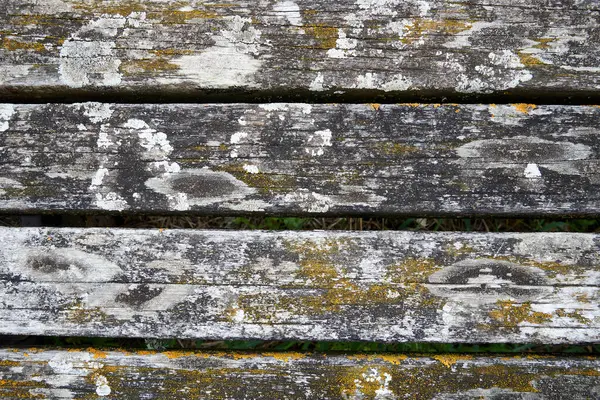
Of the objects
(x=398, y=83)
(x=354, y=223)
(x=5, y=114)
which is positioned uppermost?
(x=398, y=83)

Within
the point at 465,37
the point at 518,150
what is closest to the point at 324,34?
the point at 465,37

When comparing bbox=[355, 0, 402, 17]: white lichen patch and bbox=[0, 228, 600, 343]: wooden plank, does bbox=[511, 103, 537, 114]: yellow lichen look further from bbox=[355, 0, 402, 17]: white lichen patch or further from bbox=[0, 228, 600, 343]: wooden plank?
bbox=[355, 0, 402, 17]: white lichen patch

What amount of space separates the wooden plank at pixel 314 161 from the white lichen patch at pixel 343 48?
189mm

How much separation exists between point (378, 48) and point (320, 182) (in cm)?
52

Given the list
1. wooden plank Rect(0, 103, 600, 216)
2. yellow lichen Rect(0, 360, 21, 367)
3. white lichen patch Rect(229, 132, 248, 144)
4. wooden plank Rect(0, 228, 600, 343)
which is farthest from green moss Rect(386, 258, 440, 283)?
yellow lichen Rect(0, 360, 21, 367)

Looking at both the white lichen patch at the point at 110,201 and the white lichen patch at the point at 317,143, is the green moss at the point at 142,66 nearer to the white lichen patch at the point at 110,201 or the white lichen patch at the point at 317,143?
the white lichen patch at the point at 110,201

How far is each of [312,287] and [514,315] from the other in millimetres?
708

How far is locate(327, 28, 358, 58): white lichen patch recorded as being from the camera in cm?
157

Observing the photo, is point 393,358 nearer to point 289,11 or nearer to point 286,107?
point 286,107

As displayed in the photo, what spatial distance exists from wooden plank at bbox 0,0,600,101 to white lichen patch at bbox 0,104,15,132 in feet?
0.25

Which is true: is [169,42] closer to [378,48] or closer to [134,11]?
[134,11]

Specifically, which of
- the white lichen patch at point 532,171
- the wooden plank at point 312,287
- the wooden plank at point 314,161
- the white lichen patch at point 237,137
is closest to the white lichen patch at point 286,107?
the wooden plank at point 314,161

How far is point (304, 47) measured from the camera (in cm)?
158

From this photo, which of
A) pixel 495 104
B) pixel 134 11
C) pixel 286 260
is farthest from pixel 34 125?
pixel 495 104
